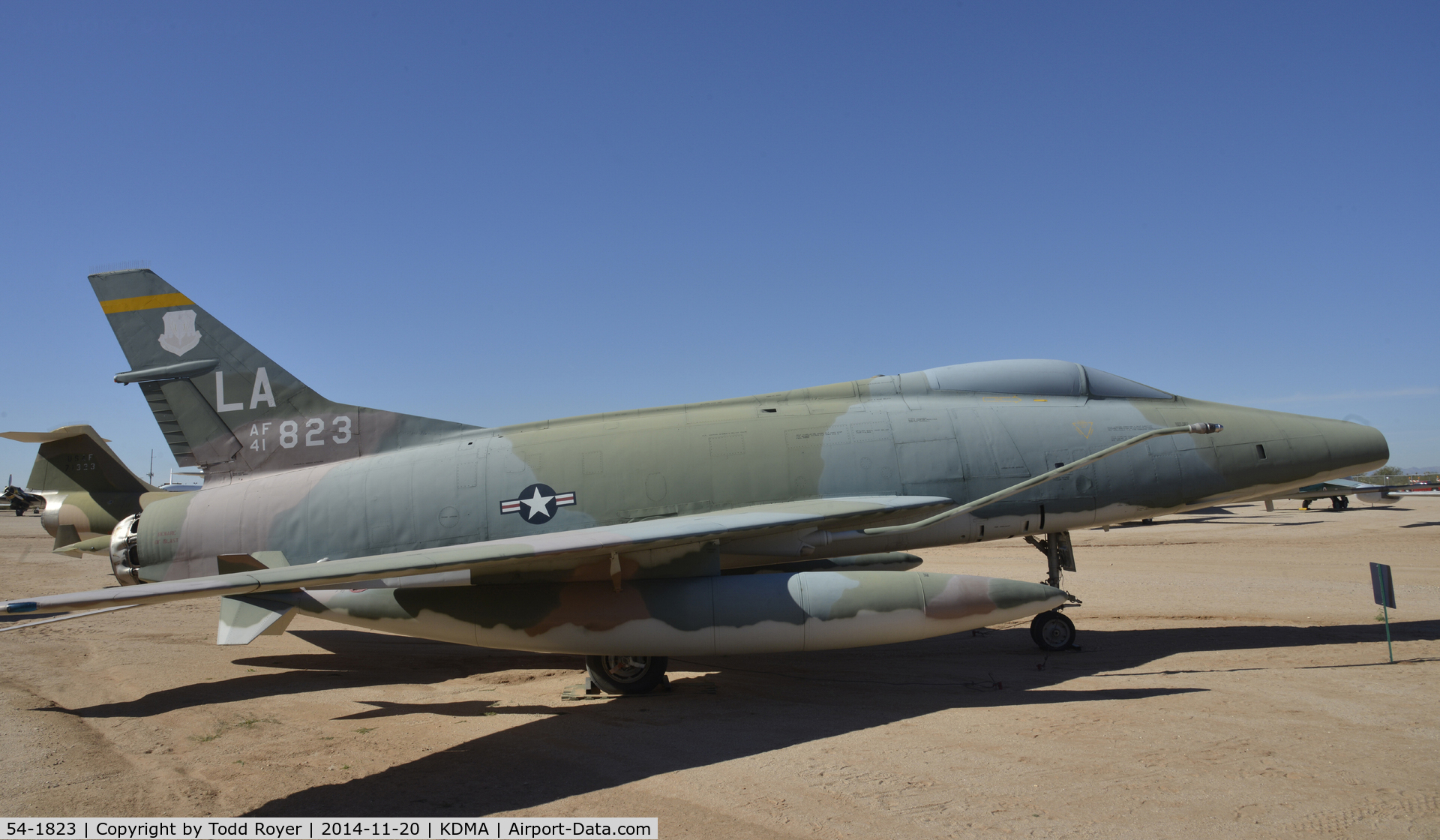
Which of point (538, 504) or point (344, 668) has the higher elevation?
point (538, 504)

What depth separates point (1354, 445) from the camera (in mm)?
9688

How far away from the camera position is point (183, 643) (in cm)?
1195

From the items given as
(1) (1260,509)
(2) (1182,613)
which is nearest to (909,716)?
(2) (1182,613)

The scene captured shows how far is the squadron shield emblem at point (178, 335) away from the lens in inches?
422

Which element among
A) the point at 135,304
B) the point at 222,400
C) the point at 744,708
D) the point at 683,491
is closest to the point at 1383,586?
the point at 744,708

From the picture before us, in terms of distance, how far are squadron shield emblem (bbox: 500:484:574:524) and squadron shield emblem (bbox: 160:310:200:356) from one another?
18.2 ft

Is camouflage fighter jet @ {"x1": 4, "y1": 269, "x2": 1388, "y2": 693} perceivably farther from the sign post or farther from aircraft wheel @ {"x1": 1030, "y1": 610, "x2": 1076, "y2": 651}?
the sign post

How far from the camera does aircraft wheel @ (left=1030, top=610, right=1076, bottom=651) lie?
32.1 feet

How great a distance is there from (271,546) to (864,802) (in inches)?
319

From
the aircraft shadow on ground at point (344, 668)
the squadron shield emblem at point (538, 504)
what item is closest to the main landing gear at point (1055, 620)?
the squadron shield emblem at point (538, 504)

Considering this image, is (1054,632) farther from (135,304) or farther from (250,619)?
(135,304)

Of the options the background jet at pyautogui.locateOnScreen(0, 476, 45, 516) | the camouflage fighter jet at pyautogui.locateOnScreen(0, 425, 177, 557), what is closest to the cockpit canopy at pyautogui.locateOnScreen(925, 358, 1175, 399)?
the camouflage fighter jet at pyautogui.locateOnScreen(0, 425, 177, 557)

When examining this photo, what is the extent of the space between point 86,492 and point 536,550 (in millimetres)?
9139
